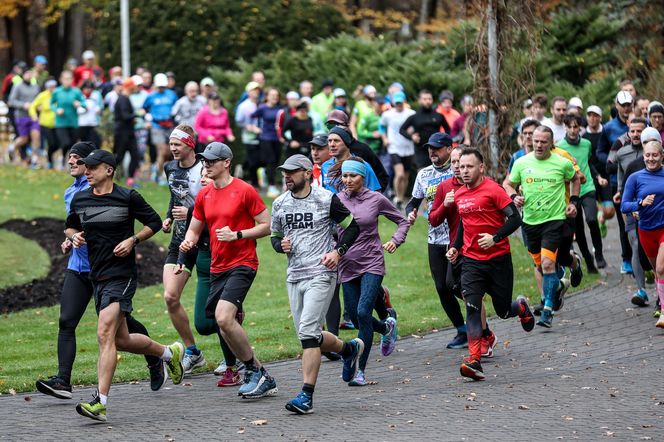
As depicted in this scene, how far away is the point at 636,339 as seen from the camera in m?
12.6

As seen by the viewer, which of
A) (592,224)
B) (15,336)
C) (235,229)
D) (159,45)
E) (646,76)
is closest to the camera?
(235,229)

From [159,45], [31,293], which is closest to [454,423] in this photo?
[31,293]

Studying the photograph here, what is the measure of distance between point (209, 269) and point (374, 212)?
1.54 m

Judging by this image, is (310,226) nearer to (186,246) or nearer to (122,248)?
(186,246)

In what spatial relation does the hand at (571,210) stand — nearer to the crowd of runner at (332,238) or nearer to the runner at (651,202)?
the crowd of runner at (332,238)

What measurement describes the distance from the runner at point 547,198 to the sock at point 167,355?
4.21 metres

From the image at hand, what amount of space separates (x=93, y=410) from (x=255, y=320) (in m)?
5.30

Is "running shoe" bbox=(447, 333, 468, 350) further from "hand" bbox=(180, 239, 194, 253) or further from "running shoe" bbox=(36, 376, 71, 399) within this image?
"running shoe" bbox=(36, 376, 71, 399)

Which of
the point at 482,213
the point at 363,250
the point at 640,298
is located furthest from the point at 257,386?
the point at 640,298

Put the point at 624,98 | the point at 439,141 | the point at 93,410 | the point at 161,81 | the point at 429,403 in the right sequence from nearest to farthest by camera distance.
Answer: the point at 93,410 → the point at 429,403 → the point at 439,141 → the point at 624,98 → the point at 161,81

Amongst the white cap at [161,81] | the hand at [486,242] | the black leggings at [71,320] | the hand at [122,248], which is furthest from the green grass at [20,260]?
the hand at [486,242]

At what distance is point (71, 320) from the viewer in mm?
10617

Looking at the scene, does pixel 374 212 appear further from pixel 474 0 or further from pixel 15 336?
pixel 474 0

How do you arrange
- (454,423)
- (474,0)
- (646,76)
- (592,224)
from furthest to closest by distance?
(646,76), (474,0), (592,224), (454,423)
